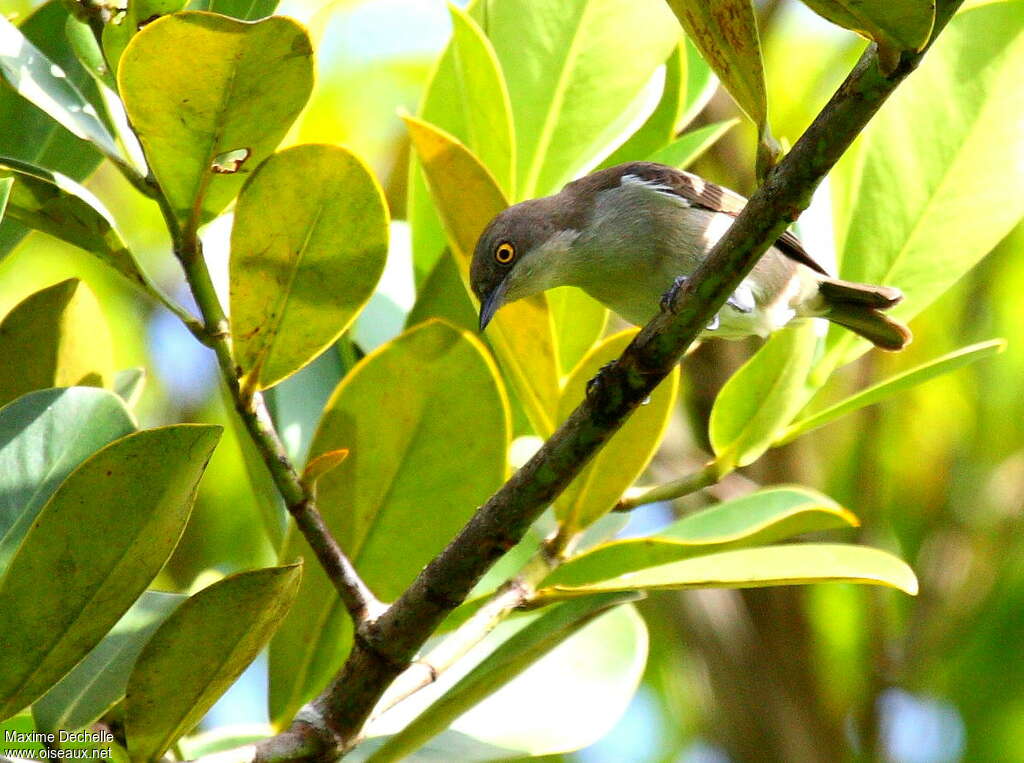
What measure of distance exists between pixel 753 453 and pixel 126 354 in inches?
104

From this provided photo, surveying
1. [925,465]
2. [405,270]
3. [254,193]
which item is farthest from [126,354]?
[925,465]

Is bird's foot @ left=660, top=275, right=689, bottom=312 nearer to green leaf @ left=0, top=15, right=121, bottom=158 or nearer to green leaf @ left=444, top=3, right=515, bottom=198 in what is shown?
green leaf @ left=444, top=3, right=515, bottom=198

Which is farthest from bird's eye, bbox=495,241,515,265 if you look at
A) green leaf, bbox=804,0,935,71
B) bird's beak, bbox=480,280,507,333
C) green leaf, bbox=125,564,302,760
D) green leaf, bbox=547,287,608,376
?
green leaf, bbox=804,0,935,71

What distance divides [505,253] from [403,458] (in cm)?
113

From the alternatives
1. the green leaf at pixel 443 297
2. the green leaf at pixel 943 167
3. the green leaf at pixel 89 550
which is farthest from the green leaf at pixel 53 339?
the green leaf at pixel 943 167

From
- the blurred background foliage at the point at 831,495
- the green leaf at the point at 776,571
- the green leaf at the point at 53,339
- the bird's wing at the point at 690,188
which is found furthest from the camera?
the blurred background foliage at the point at 831,495

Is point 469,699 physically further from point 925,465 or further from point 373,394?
point 925,465

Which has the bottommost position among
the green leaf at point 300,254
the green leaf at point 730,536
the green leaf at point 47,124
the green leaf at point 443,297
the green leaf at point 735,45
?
the green leaf at point 730,536

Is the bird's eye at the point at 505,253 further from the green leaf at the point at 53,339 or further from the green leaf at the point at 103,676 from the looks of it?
the green leaf at the point at 103,676

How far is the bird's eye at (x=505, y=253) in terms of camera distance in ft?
9.82

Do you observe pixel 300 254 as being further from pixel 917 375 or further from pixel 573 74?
pixel 917 375

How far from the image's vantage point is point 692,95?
9.01 ft

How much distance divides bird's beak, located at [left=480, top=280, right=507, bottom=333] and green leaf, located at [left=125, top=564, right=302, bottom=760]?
0.81 metres

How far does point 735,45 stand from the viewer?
1.58m
